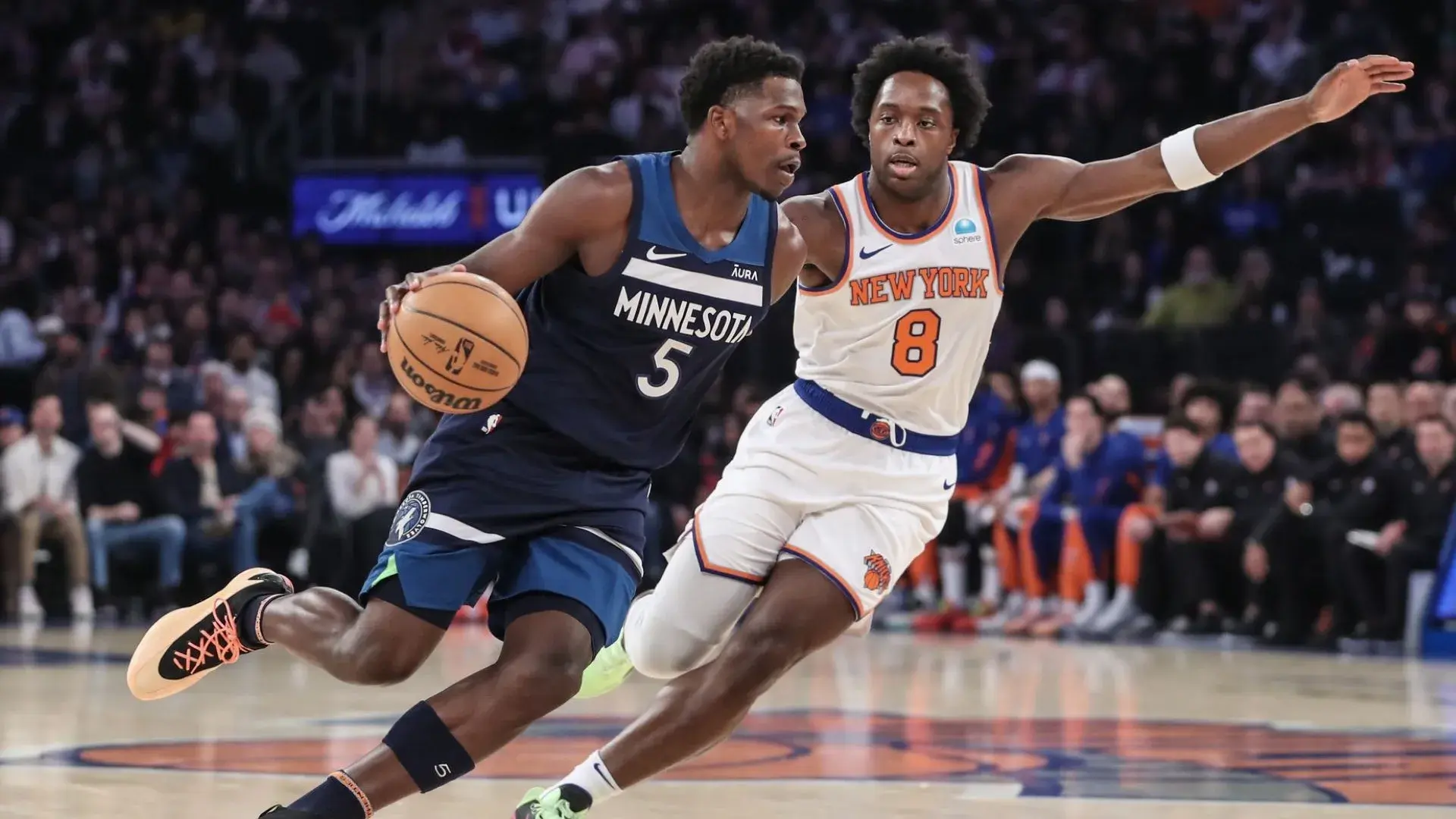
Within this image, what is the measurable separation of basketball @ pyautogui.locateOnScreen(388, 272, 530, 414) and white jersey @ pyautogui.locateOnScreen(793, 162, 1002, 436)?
4.49ft

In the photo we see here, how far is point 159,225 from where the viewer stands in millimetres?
20219

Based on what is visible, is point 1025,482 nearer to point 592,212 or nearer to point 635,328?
point 635,328

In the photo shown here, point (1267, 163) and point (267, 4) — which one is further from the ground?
point (267, 4)

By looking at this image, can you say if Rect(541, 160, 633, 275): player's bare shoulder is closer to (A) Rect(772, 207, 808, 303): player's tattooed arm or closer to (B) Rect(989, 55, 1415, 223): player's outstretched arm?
(A) Rect(772, 207, 808, 303): player's tattooed arm

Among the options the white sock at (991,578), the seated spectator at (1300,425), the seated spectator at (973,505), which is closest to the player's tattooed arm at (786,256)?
the seated spectator at (1300,425)

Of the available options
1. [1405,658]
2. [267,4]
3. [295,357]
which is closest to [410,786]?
[1405,658]

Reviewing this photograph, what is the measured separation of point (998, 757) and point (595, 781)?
2408 mm

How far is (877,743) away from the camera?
7.36 meters

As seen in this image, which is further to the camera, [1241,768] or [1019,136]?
[1019,136]

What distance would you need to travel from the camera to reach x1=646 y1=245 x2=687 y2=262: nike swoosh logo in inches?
194

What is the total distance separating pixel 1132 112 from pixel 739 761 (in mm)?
12497

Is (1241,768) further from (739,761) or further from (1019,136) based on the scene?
(1019,136)

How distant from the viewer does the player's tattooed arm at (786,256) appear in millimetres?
5242

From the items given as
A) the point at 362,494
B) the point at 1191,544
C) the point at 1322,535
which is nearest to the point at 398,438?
the point at 362,494
